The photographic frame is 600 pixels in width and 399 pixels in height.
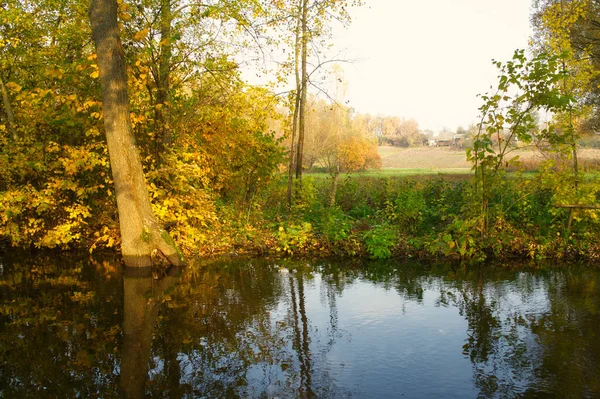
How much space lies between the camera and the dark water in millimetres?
5387

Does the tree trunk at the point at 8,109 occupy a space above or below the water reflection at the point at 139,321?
above

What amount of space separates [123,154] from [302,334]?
6057 millimetres

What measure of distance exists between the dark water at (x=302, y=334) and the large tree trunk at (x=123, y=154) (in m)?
0.82

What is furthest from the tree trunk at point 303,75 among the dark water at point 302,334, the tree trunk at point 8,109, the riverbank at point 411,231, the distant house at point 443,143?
the distant house at point 443,143

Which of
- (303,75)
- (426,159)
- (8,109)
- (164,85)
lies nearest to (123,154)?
(164,85)

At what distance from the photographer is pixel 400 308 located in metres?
8.38

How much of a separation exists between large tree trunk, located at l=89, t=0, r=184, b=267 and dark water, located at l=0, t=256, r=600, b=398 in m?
0.82

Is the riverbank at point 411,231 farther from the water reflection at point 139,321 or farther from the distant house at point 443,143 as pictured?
the distant house at point 443,143

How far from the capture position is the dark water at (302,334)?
539 cm

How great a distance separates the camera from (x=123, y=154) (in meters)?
10.6

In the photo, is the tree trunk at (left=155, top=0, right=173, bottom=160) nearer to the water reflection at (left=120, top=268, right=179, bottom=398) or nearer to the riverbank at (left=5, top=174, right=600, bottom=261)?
the riverbank at (left=5, top=174, right=600, bottom=261)

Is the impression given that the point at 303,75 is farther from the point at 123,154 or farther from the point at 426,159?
the point at 426,159

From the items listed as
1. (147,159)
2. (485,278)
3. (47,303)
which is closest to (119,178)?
(147,159)

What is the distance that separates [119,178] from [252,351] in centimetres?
605
